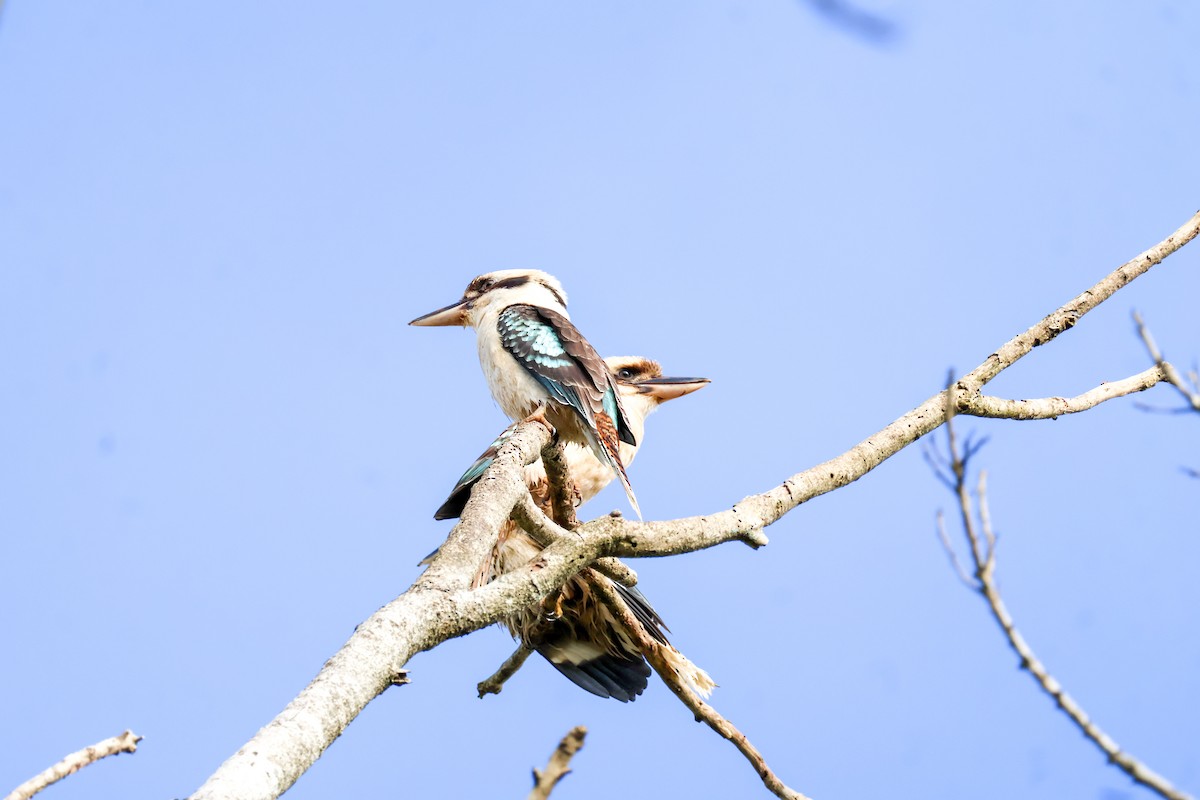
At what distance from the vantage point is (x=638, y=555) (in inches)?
113

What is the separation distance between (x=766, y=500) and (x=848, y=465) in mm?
354

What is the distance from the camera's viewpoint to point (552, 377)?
185 inches

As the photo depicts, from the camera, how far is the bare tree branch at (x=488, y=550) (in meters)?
1.82

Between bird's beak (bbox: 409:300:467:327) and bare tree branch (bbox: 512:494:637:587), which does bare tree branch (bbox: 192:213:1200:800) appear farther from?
bird's beak (bbox: 409:300:467:327)

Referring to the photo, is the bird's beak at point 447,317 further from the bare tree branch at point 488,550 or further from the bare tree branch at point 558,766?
the bare tree branch at point 558,766

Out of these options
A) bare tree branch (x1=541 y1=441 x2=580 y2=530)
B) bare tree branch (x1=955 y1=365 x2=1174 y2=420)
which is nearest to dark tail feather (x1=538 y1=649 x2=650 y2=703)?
bare tree branch (x1=541 y1=441 x2=580 y2=530)

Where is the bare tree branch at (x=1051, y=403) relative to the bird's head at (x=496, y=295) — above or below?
below

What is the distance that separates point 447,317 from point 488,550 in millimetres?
3527

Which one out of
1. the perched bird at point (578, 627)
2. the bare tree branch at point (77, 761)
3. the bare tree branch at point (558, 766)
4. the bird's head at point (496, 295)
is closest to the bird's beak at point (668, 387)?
the bird's head at point (496, 295)

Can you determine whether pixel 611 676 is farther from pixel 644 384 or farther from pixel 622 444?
pixel 644 384

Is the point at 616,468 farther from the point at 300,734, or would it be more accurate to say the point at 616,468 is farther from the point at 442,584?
the point at 300,734

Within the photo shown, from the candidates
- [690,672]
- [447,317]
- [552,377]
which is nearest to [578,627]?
[690,672]

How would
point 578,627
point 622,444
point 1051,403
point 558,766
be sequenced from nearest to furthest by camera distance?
point 558,766 < point 1051,403 < point 578,627 < point 622,444

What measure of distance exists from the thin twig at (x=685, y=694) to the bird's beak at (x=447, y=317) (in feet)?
8.50
